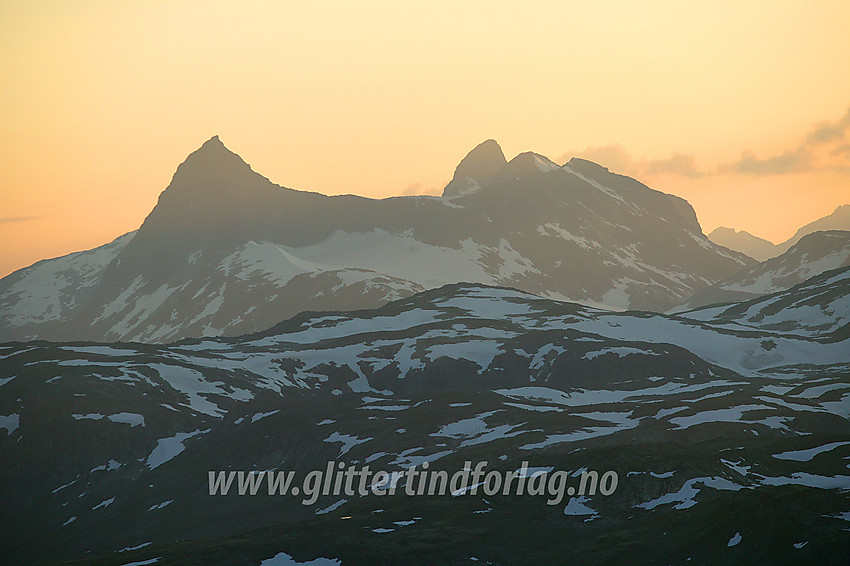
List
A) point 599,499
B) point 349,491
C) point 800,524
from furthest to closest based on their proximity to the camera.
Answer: point 349,491, point 599,499, point 800,524

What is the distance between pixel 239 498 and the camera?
190125 millimetres

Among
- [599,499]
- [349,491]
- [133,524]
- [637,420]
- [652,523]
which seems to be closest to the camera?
[652,523]

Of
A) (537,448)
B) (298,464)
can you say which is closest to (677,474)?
(537,448)

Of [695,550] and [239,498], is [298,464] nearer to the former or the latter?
[239,498]

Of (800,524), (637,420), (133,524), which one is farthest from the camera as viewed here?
(637,420)

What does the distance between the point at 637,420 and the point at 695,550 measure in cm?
9061

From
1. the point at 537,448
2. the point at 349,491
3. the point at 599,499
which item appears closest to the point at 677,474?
the point at 599,499

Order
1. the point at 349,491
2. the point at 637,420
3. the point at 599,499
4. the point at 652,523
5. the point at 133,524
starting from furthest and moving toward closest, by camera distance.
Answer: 1. the point at 637,420
2. the point at 133,524
3. the point at 349,491
4. the point at 599,499
5. the point at 652,523

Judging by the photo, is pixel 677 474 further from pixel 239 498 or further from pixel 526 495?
pixel 239 498

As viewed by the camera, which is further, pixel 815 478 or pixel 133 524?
pixel 133 524

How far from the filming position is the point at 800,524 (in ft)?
351

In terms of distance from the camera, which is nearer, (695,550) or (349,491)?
(695,550)

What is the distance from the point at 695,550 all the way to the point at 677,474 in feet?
88.0

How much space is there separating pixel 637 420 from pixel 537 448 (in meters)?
31.3
